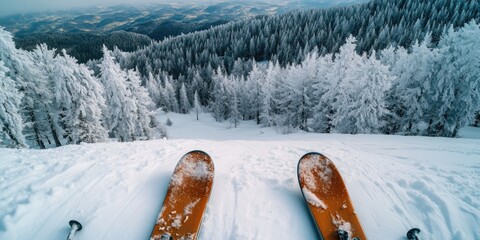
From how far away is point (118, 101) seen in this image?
19484mm

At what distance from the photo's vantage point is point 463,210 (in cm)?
434

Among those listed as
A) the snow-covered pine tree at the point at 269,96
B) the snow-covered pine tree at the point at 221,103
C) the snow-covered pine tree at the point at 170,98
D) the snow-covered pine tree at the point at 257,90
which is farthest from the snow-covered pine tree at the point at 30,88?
the snow-covered pine tree at the point at 170,98

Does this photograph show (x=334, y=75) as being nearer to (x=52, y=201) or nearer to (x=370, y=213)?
(x=370, y=213)

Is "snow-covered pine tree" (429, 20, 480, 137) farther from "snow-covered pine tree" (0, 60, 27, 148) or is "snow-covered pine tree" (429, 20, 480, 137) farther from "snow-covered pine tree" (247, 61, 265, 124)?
"snow-covered pine tree" (0, 60, 27, 148)

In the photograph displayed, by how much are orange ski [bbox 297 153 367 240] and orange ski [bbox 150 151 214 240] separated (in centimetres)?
241

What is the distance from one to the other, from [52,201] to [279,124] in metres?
28.7

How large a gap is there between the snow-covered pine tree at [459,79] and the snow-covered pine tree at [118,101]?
29.9 metres

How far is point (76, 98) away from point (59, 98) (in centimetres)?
110

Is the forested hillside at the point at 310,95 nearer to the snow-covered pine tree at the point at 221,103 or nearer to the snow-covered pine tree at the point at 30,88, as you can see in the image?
the snow-covered pine tree at the point at 30,88

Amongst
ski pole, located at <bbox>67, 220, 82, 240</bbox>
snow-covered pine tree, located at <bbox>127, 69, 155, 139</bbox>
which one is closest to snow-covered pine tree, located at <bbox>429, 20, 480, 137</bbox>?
ski pole, located at <bbox>67, 220, 82, 240</bbox>

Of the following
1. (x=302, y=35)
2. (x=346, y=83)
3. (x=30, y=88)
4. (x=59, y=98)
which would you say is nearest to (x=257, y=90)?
(x=346, y=83)

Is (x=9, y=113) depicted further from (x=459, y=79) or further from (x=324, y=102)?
(x=459, y=79)

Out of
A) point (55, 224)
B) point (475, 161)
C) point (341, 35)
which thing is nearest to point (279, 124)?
point (475, 161)

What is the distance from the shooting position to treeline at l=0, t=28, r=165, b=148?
1605 centimetres
